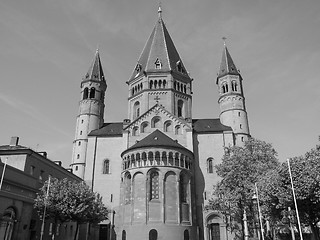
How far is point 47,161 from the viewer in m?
37.5

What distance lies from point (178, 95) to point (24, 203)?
36.8 m

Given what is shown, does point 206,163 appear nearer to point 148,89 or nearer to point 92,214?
point 148,89

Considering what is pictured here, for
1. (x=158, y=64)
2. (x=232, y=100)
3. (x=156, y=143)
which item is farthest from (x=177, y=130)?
(x=158, y=64)

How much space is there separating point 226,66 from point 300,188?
41207 mm

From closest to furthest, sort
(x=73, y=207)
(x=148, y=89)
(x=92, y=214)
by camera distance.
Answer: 1. (x=73, y=207)
2. (x=92, y=214)
3. (x=148, y=89)

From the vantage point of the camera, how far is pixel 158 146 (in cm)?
4400

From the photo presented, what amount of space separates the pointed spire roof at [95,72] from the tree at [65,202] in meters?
30.5

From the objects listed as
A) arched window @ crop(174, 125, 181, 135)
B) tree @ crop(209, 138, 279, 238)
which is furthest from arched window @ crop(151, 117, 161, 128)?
tree @ crop(209, 138, 279, 238)

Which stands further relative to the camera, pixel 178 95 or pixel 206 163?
pixel 178 95

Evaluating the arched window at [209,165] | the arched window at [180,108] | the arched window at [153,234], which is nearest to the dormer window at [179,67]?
the arched window at [180,108]

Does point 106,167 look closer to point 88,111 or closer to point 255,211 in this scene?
A: point 88,111

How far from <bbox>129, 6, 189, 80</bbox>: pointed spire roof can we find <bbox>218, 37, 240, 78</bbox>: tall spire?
304 inches

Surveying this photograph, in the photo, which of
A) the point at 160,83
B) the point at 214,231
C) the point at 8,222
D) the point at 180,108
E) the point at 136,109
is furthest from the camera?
the point at 136,109

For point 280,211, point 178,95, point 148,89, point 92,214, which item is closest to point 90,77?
point 148,89
